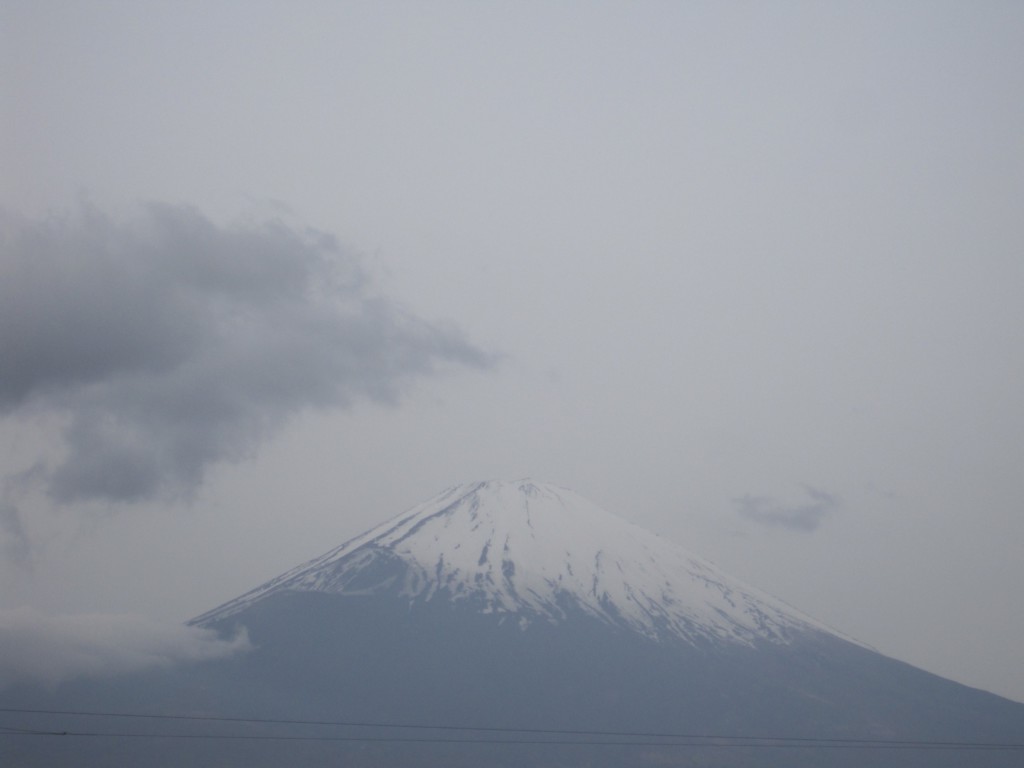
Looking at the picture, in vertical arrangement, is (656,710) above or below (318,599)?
below

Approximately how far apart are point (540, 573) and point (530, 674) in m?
25.0

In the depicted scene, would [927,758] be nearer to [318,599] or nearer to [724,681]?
[724,681]

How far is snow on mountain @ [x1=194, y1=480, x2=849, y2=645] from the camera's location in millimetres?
148875

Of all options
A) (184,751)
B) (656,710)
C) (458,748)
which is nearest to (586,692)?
(656,710)

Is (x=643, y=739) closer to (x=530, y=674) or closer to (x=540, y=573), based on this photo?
(x=530, y=674)

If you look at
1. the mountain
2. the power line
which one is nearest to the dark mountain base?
the mountain

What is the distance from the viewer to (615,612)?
14850 cm

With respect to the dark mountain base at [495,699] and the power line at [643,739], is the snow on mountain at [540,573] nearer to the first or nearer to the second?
the dark mountain base at [495,699]

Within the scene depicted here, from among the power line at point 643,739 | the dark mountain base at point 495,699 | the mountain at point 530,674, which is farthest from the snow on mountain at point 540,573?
the power line at point 643,739

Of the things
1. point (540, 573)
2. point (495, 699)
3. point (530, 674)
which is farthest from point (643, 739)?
point (540, 573)

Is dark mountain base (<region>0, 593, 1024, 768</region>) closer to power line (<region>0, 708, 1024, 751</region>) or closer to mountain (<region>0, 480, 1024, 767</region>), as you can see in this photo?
mountain (<region>0, 480, 1024, 767</region>)

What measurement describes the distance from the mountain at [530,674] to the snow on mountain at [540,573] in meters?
0.32

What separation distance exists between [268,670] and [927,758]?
74.4 m

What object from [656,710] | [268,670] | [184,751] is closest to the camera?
[184,751]
